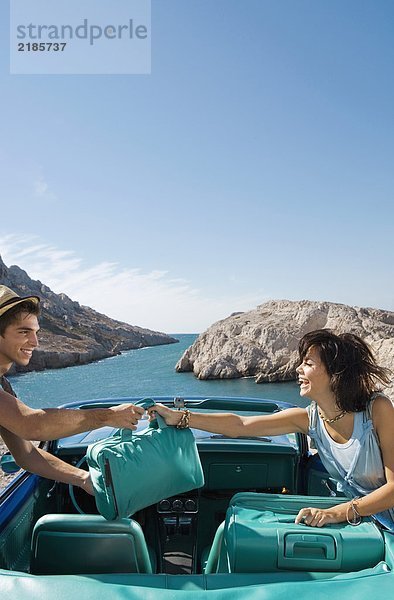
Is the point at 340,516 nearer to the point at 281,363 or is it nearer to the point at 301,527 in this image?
the point at 301,527

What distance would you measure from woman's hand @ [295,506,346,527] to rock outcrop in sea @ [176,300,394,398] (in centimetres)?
3555

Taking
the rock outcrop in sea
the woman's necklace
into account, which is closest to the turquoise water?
the rock outcrop in sea

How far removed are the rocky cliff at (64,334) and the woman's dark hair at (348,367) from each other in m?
65.6

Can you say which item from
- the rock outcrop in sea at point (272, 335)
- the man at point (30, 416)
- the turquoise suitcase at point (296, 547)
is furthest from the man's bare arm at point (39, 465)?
the rock outcrop in sea at point (272, 335)

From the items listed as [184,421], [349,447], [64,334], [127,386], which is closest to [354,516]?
[349,447]

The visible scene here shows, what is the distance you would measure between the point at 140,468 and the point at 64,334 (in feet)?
282

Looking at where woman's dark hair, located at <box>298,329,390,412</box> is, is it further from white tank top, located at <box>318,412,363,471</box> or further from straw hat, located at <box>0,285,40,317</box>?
straw hat, located at <box>0,285,40,317</box>

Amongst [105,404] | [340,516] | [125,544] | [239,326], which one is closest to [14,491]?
[125,544]

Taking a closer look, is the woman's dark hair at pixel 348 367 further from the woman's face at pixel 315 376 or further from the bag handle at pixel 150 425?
the bag handle at pixel 150 425

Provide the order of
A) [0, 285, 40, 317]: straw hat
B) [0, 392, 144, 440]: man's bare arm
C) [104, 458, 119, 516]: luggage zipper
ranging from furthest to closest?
[0, 285, 40, 317]: straw hat < [0, 392, 144, 440]: man's bare arm < [104, 458, 119, 516]: luggage zipper

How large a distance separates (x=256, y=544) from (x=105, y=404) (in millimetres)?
1867

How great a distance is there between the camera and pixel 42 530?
1.75m

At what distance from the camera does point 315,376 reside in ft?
7.82

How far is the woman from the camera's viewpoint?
2.19 metres
